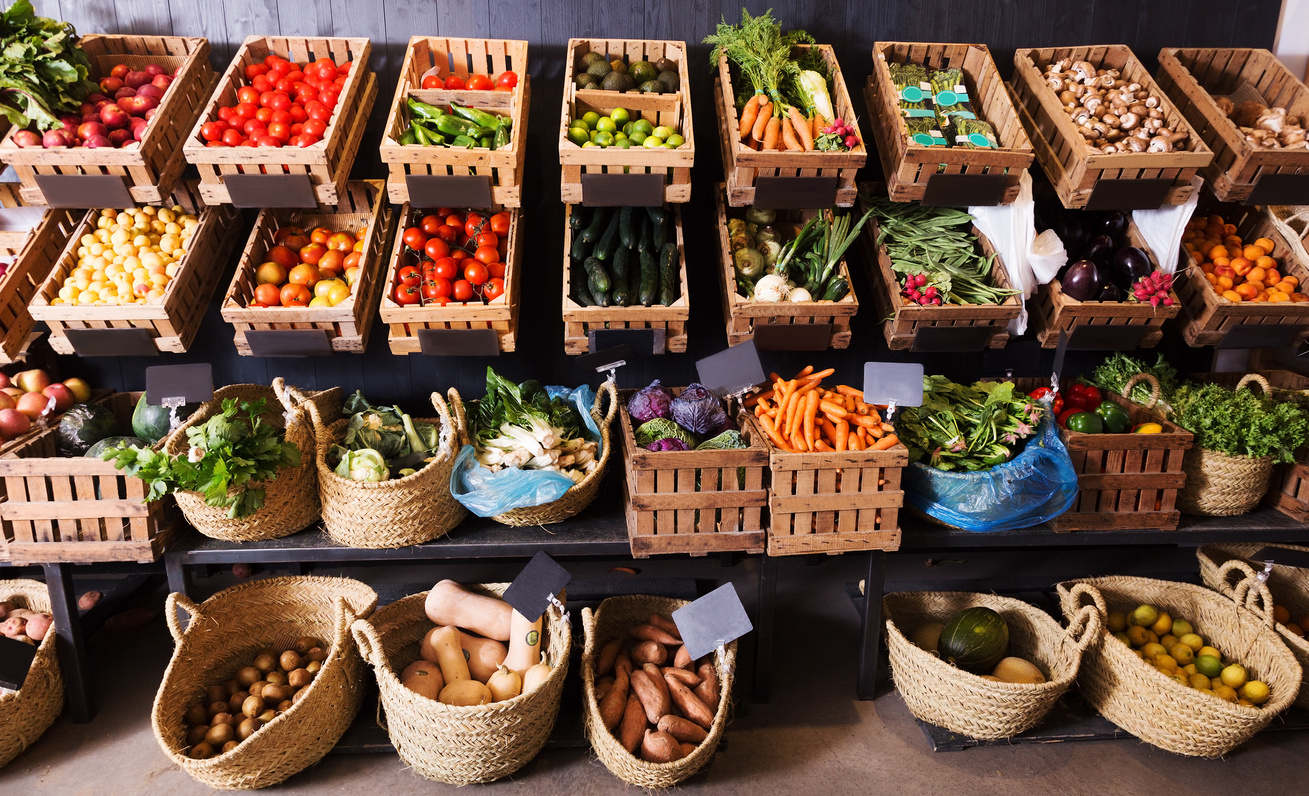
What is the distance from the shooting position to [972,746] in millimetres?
2518

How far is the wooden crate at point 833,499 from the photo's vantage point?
2.35 m

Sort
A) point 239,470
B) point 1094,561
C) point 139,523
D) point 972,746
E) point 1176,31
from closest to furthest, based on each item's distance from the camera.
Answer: point 239,470, point 139,523, point 972,746, point 1176,31, point 1094,561

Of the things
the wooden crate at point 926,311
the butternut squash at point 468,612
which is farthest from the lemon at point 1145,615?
the butternut squash at point 468,612

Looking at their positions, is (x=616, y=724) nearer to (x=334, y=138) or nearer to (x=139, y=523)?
(x=139, y=523)

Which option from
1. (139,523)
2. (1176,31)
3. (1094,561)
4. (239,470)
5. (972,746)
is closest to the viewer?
(239,470)

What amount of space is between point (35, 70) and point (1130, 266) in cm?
374

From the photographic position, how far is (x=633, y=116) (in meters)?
2.66

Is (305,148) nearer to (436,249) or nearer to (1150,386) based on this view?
(436,249)

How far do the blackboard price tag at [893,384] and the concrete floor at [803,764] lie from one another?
1116 millimetres

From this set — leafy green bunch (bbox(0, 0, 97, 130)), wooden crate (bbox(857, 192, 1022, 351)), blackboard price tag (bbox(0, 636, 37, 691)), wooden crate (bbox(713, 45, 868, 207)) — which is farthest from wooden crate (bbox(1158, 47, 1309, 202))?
blackboard price tag (bbox(0, 636, 37, 691))

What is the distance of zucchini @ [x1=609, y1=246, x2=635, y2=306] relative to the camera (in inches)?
100

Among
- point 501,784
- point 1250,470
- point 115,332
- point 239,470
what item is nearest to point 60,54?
point 115,332

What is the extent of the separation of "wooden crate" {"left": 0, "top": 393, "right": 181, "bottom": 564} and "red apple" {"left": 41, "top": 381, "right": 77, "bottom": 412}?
0.42 metres

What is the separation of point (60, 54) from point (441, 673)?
235 centimetres
